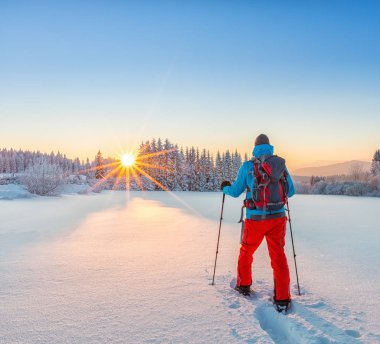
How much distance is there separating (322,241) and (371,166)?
69.6m

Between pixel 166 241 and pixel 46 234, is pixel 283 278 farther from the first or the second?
pixel 46 234

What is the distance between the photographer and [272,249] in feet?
11.2

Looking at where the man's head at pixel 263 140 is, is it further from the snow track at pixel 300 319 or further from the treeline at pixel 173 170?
the treeline at pixel 173 170

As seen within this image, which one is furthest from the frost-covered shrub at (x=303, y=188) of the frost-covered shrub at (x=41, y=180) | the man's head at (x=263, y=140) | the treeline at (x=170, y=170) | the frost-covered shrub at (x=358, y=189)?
the man's head at (x=263, y=140)

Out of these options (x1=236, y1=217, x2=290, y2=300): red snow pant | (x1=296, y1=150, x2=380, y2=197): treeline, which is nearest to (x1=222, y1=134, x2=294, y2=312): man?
(x1=236, y1=217, x2=290, y2=300): red snow pant

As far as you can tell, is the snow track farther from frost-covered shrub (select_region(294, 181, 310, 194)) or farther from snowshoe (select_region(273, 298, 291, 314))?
frost-covered shrub (select_region(294, 181, 310, 194))

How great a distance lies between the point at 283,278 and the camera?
328 centimetres

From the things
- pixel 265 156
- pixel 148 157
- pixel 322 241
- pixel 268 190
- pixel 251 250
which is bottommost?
pixel 322 241

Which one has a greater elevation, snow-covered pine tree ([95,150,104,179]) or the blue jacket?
snow-covered pine tree ([95,150,104,179])

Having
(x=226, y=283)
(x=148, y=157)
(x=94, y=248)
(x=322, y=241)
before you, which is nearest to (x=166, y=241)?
(x=94, y=248)

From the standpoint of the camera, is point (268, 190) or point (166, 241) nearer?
point (268, 190)

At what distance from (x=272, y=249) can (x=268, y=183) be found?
2.76 feet

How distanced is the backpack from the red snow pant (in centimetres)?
22

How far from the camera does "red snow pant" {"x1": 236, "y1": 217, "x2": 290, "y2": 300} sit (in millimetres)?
3275
